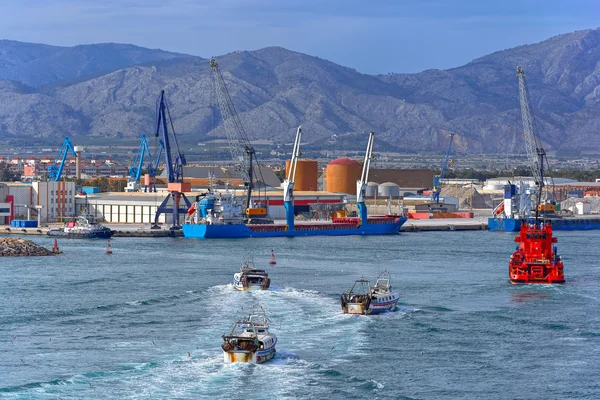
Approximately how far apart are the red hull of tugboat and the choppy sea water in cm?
71

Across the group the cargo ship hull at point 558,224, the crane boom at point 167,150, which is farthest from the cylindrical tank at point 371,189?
the cargo ship hull at point 558,224

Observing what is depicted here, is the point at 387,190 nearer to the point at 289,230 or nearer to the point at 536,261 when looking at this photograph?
the point at 289,230

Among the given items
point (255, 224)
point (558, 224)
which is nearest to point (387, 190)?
point (558, 224)

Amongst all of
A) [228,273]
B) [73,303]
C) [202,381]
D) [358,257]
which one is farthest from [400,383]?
[358,257]

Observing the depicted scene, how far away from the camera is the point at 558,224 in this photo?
75062mm

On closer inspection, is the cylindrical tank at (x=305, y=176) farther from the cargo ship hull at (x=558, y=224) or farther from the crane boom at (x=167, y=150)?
the cargo ship hull at (x=558, y=224)

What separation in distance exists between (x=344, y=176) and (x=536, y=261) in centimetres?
5546

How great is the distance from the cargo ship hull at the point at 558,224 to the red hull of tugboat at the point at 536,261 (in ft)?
94.9

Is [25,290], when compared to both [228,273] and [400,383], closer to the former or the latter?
[228,273]

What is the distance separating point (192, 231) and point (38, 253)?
14292mm

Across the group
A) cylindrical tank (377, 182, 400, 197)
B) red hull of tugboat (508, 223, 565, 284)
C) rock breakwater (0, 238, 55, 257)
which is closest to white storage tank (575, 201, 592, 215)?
cylindrical tank (377, 182, 400, 197)

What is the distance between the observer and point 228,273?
41.1 m

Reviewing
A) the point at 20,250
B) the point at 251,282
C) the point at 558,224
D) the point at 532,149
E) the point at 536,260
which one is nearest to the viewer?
the point at 251,282

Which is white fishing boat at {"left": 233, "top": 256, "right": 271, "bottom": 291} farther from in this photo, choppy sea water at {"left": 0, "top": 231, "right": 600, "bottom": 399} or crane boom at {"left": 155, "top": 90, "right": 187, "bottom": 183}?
crane boom at {"left": 155, "top": 90, "right": 187, "bottom": 183}
